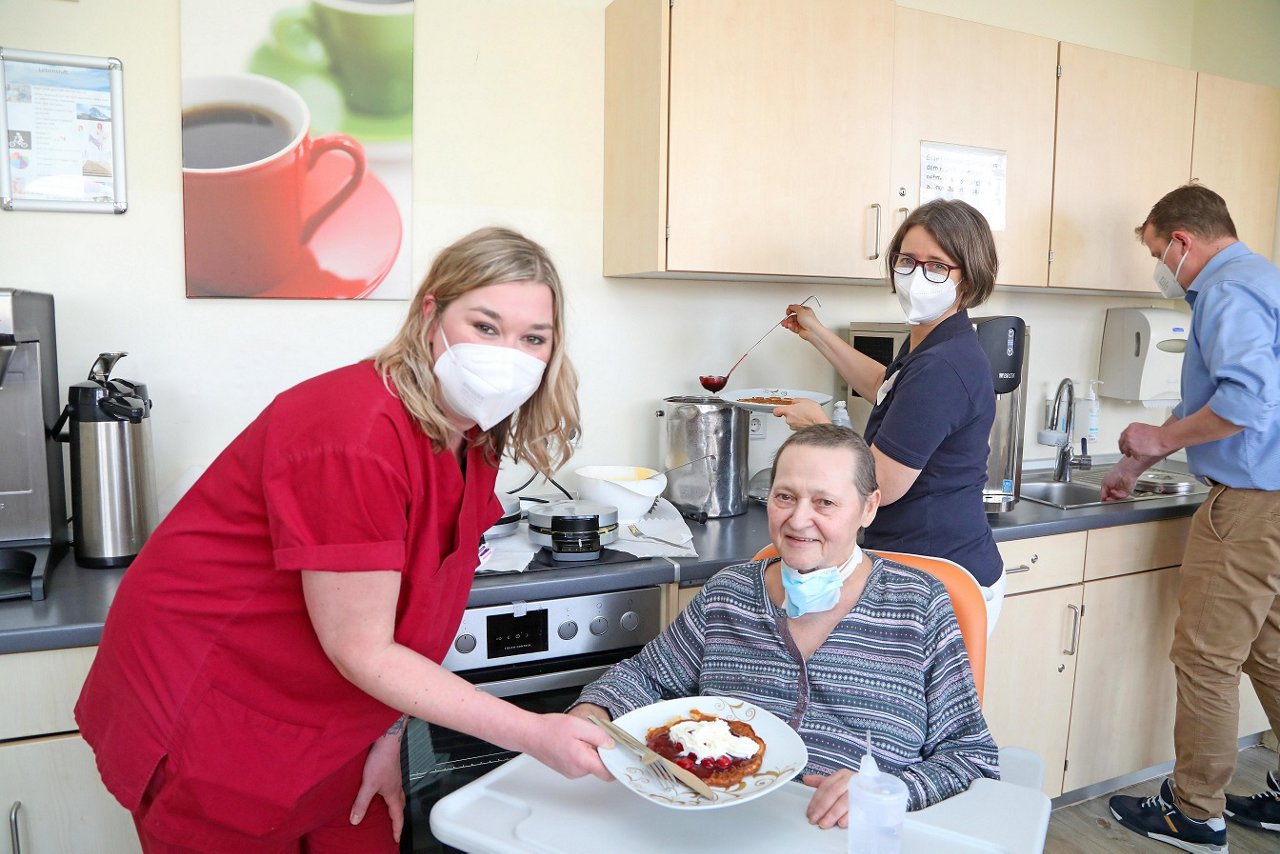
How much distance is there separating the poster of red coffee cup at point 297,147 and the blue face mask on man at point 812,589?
1296 millimetres

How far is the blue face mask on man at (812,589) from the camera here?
57.8 inches

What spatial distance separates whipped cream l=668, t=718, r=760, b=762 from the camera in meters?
1.20

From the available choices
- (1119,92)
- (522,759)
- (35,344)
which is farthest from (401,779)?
(1119,92)

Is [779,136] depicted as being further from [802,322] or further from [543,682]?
[543,682]

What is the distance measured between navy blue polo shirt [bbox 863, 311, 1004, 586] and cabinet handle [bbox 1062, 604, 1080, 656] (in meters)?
0.76

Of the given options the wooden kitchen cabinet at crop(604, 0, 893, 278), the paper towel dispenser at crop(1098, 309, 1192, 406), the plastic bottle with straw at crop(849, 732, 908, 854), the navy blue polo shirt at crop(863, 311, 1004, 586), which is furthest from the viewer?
the paper towel dispenser at crop(1098, 309, 1192, 406)

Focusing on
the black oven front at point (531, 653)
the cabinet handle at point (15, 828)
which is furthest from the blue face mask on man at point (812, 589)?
the cabinet handle at point (15, 828)

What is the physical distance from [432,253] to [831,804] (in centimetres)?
166

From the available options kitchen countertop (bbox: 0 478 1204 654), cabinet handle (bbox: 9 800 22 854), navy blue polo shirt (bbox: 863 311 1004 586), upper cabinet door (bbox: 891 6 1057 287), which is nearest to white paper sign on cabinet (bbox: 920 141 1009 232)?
upper cabinet door (bbox: 891 6 1057 287)

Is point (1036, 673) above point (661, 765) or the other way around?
the other way around

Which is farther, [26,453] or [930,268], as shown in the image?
[930,268]

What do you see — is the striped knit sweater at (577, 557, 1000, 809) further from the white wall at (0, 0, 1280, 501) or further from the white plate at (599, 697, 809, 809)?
the white wall at (0, 0, 1280, 501)

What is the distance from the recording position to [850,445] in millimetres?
1530

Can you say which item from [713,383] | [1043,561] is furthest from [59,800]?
[1043,561]
